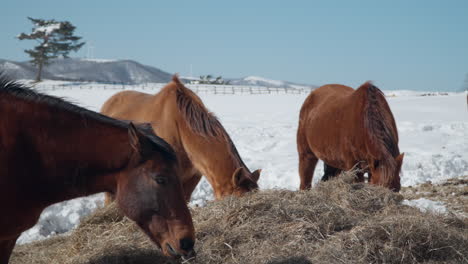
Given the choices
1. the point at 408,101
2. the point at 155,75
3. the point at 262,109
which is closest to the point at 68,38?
the point at 262,109

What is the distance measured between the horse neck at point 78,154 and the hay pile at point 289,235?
104 cm

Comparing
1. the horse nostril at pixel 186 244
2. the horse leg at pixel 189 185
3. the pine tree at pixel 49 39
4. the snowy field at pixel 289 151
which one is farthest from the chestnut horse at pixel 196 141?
the pine tree at pixel 49 39

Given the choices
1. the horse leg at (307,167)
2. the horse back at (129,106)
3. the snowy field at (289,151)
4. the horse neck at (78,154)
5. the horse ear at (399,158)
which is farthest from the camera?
the horse leg at (307,167)

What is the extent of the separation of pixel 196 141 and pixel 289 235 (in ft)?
5.62

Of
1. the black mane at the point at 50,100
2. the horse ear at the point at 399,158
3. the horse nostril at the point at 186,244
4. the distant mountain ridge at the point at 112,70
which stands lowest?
the distant mountain ridge at the point at 112,70

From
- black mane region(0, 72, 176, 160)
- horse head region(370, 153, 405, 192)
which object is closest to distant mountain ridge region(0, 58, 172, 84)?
horse head region(370, 153, 405, 192)

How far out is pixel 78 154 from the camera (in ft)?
9.96

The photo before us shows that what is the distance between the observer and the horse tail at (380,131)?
18.0 feet

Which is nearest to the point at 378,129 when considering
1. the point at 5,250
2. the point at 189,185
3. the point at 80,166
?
the point at 189,185

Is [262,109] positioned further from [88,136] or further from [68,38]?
[68,38]

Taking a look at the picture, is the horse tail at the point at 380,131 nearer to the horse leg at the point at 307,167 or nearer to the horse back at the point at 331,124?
the horse back at the point at 331,124

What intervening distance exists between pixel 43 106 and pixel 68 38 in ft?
178

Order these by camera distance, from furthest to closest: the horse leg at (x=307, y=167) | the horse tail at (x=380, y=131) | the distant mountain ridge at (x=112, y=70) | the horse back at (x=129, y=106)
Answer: the distant mountain ridge at (x=112, y=70)
the horse leg at (x=307, y=167)
the horse back at (x=129, y=106)
the horse tail at (x=380, y=131)

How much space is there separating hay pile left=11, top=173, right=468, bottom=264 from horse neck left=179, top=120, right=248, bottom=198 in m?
0.41
